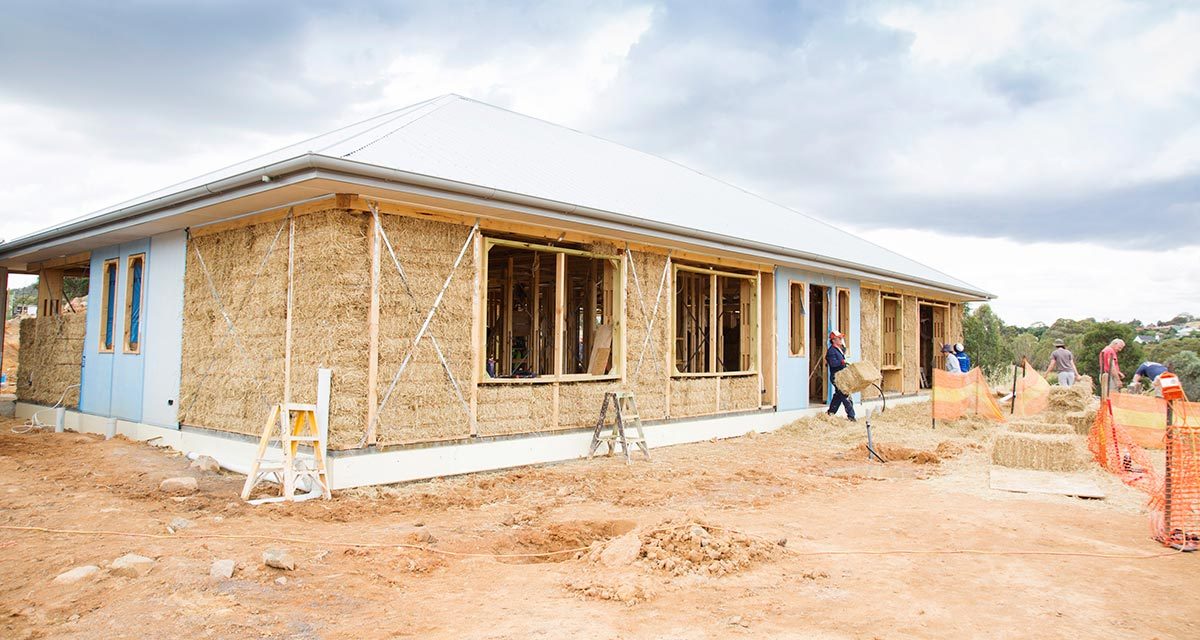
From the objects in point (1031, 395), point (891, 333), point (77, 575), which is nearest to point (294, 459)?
point (77, 575)

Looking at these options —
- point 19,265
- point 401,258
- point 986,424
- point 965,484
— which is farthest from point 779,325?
point 19,265

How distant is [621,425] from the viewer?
959cm

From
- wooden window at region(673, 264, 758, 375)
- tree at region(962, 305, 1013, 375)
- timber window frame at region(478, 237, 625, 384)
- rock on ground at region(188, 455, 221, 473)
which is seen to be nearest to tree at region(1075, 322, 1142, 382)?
tree at region(962, 305, 1013, 375)

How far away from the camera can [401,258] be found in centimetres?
782

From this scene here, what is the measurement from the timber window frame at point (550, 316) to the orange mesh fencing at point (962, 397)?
6.77 m

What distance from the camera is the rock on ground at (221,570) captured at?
4.53 m

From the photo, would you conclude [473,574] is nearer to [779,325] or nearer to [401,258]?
[401,258]

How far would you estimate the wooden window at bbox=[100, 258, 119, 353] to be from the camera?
456 inches

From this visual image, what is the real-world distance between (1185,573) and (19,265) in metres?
17.7

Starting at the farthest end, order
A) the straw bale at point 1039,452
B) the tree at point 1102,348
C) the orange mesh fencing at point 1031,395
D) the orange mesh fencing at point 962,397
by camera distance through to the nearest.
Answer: the tree at point 1102,348, the orange mesh fencing at point 1031,395, the orange mesh fencing at point 962,397, the straw bale at point 1039,452

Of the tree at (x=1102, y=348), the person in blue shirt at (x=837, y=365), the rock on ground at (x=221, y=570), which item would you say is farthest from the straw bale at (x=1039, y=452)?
the tree at (x=1102, y=348)

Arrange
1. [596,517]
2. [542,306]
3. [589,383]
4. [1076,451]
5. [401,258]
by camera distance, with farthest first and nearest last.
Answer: [542,306] < [589,383] < [1076,451] < [401,258] < [596,517]

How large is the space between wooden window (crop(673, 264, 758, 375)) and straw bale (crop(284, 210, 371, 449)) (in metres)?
5.38

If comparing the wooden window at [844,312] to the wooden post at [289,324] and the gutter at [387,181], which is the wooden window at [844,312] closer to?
the gutter at [387,181]
